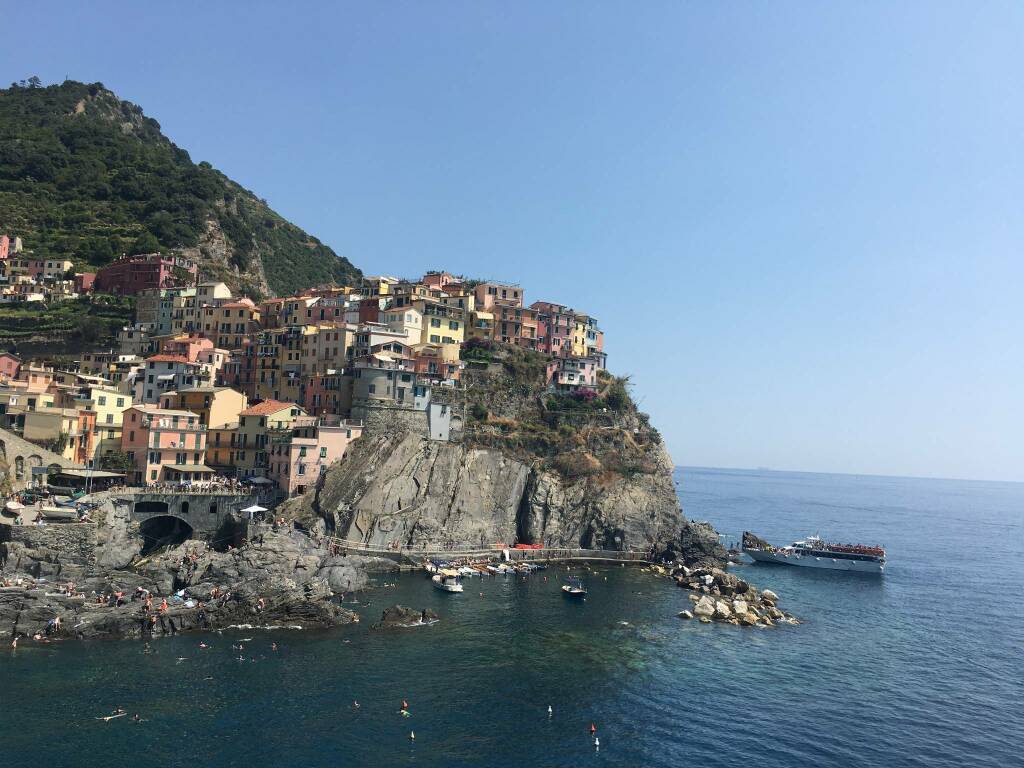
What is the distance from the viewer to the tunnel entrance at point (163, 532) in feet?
247

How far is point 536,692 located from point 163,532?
47933 mm

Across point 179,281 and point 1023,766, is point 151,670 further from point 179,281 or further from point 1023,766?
point 179,281

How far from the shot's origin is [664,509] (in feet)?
330

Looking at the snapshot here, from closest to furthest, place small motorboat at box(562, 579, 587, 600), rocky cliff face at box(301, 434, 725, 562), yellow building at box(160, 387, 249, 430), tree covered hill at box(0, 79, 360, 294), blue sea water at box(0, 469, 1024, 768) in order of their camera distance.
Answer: blue sea water at box(0, 469, 1024, 768) → small motorboat at box(562, 579, 587, 600) → rocky cliff face at box(301, 434, 725, 562) → yellow building at box(160, 387, 249, 430) → tree covered hill at box(0, 79, 360, 294)

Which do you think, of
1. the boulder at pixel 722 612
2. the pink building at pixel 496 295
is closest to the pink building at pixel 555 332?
the pink building at pixel 496 295

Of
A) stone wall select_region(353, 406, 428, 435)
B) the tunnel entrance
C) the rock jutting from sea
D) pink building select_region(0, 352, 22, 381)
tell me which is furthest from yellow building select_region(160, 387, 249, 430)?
the rock jutting from sea

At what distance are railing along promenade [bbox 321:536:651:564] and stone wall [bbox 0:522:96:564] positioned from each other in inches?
909

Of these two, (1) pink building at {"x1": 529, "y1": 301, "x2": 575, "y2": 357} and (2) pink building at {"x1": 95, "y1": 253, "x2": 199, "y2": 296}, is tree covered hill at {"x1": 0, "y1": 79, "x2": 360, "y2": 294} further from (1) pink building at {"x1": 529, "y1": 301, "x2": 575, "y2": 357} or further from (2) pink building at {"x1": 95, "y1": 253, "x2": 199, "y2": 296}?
(1) pink building at {"x1": 529, "y1": 301, "x2": 575, "y2": 357}

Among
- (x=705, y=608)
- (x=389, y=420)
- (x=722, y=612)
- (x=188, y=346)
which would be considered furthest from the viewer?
(x=188, y=346)

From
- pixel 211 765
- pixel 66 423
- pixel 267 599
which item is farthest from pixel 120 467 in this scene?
pixel 211 765

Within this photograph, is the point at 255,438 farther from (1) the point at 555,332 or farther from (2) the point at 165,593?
(1) the point at 555,332

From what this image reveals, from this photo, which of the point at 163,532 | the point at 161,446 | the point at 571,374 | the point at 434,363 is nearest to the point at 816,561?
the point at 571,374

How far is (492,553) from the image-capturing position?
8912 centimetres

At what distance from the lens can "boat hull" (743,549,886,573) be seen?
10044 cm
